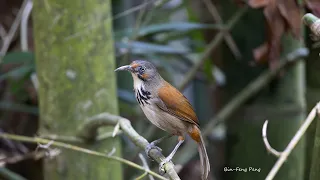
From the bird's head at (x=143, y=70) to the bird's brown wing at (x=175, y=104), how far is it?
0.03 meters

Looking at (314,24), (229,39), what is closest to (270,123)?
(229,39)

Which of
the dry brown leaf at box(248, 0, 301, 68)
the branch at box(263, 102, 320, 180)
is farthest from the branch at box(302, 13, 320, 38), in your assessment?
the dry brown leaf at box(248, 0, 301, 68)

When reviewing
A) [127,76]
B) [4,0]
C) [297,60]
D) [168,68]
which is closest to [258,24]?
[297,60]

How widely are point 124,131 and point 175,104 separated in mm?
100

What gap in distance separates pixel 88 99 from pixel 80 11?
180 millimetres

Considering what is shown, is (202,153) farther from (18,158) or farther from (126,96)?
(126,96)

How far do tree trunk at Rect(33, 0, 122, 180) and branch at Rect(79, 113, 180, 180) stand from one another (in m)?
0.05

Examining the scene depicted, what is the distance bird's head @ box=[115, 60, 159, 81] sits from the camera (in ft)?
2.85

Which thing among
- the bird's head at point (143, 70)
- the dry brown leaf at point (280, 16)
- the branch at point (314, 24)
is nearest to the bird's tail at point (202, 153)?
the bird's head at point (143, 70)

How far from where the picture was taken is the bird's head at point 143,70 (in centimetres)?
87

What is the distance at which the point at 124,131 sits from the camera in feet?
2.77

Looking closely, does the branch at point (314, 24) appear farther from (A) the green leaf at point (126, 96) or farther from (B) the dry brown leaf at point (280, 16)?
(A) the green leaf at point (126, 96)

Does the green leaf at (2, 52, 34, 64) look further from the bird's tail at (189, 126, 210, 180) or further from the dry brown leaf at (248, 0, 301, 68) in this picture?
the bird's tail at (189, 126, 210, 180)

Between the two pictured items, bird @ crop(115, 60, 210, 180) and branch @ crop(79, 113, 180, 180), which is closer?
branch @ crop(79, 113, 180, 180)
